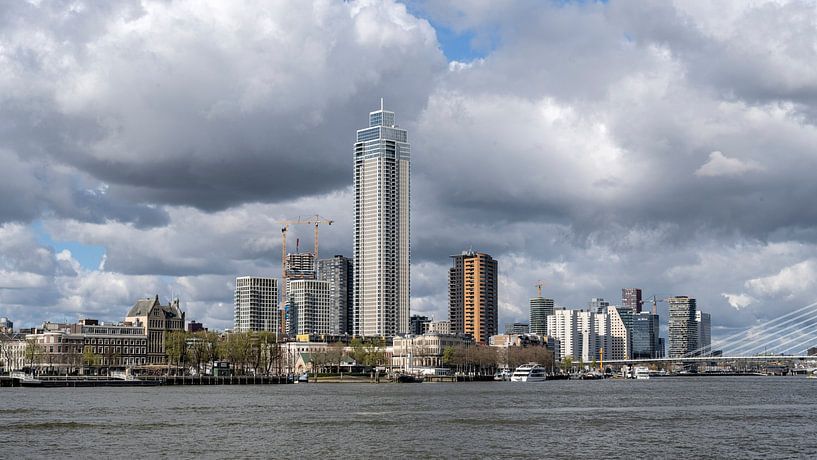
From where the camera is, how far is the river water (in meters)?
83.7

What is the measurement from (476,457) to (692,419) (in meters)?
49.1

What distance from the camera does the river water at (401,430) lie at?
8369 centimetres

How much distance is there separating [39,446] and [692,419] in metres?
72.4

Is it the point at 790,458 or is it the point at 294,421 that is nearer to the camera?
the point at 790,458

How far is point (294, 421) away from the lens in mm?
115188

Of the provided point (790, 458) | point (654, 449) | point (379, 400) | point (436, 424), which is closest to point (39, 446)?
point (436, 424)

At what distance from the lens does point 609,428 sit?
106 metres

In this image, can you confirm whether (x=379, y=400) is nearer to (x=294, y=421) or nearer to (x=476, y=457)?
(x=294, y=421)

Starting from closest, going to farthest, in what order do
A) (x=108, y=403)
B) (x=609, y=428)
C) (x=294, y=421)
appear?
1. (x=609, y=428)
2. (x=294, y=421)
3. (x=108, y=403)

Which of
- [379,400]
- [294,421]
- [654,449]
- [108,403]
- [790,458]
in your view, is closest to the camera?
[790,458]

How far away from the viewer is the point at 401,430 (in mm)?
103062

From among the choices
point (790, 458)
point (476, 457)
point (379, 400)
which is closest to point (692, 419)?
point (790, 458)

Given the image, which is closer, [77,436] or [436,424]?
[77,436]

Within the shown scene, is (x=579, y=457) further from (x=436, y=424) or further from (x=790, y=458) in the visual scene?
(x=436, y=424)
